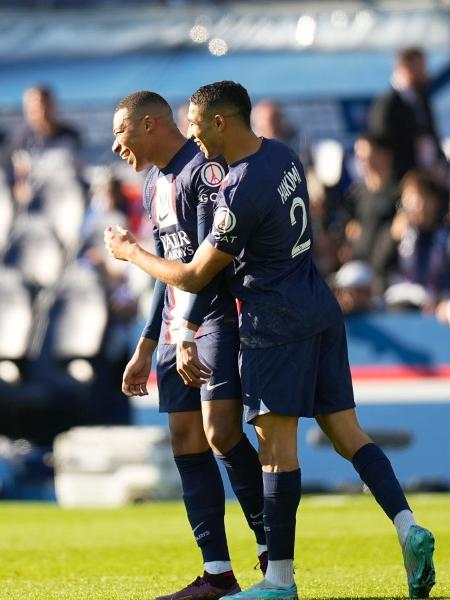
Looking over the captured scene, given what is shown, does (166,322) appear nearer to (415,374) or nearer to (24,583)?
(24,583)

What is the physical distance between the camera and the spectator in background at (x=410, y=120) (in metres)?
15.2

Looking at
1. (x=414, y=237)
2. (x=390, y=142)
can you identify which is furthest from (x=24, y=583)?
(x=390, y=142)

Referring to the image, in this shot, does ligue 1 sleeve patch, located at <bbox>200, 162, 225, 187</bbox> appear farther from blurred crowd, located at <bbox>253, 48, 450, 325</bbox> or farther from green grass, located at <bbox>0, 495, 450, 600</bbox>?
blurred crowd, located at <bbox>253, 48, 450, 325</bbox>

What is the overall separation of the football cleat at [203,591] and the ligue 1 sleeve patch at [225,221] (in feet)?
5.15

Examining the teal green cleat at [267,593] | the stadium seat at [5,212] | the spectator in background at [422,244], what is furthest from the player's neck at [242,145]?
the stadium seat at [5,212]

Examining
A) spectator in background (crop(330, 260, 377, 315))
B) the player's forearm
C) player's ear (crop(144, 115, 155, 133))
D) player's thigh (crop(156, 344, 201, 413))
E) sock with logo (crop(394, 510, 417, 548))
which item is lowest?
sock with logo (crop(394, 510, 417, 548))

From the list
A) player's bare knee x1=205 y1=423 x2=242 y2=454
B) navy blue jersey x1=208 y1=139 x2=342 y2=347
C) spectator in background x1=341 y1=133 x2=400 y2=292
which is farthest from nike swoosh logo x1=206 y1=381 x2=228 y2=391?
spectator in background x1=341 y1=133 x2=400 y2=292

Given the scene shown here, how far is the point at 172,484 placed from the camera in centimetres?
1362

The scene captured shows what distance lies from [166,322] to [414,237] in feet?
24.5

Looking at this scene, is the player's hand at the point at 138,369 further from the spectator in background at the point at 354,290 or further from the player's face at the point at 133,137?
the spectator in background at the point at 354,290

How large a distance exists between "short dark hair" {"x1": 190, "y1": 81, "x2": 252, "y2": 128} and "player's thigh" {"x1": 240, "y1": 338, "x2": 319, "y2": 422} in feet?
3.07

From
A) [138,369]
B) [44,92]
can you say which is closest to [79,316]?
[44,92]

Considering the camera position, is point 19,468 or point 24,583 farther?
point 19,468

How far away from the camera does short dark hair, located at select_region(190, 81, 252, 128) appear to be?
6323 millimetres
